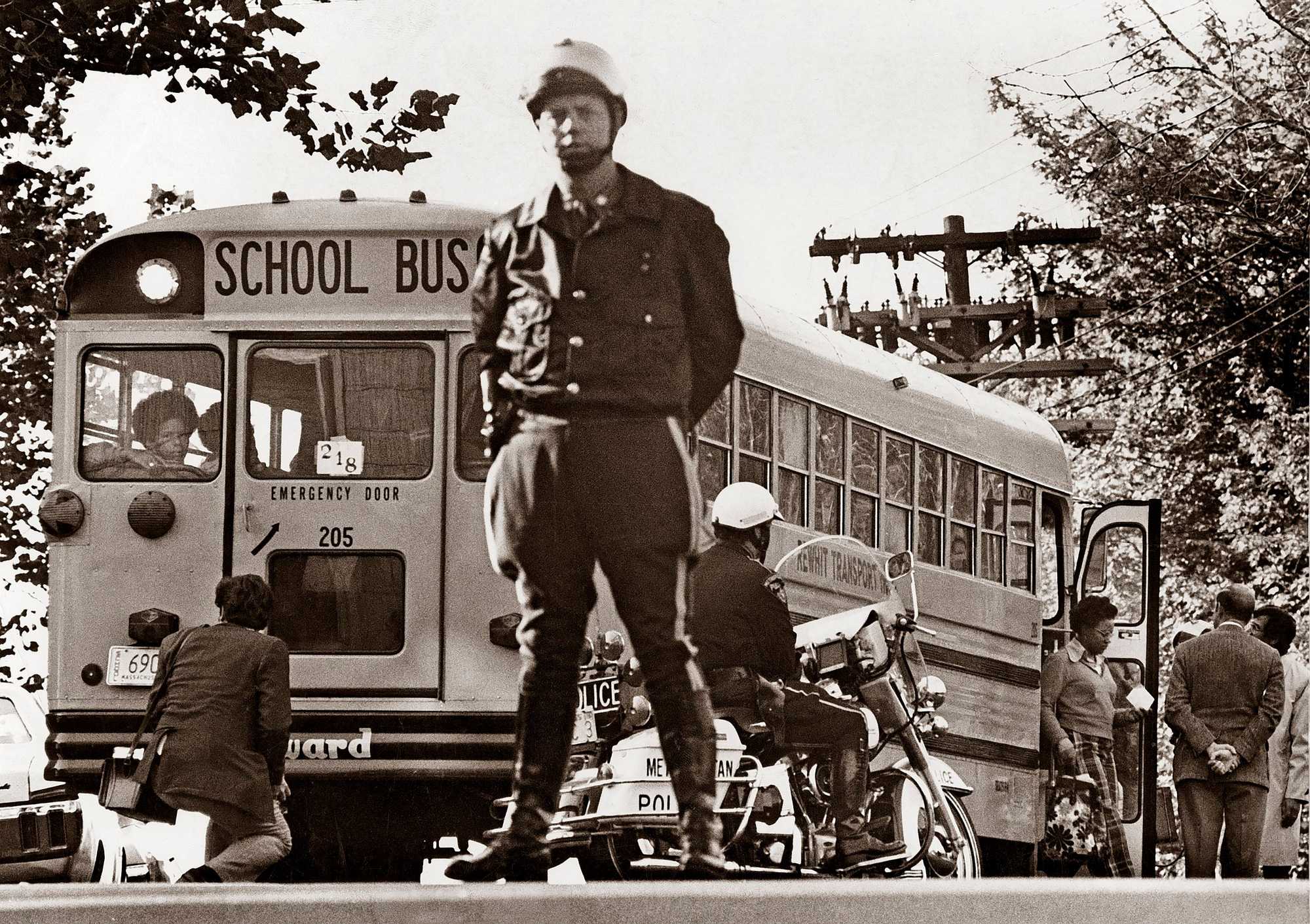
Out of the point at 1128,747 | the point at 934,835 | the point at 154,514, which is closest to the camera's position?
the point at 934,835

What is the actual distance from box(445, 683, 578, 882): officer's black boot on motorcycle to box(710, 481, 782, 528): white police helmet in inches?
52.1

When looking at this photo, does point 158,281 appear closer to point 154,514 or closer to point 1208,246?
point 154,514

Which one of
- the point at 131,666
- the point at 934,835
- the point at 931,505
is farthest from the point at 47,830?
the point at 931,505

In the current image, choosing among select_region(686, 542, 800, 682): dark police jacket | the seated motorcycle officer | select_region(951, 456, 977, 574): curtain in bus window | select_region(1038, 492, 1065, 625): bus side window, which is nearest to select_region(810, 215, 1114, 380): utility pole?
select_region(951, 456, 977, 574): curtain in bus window

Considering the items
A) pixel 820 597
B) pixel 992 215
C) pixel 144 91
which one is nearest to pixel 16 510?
pixel 144 91

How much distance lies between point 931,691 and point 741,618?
1538 mm

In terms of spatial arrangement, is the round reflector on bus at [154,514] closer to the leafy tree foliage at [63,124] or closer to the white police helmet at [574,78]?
the leafy tree foliage at [63,124]

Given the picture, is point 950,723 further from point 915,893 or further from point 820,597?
point 915,893

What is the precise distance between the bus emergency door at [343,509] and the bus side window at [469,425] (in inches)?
3.4

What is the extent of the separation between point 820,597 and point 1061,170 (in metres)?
1.73

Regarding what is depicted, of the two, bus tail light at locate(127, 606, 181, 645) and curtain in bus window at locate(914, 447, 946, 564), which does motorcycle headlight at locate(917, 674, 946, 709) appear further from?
bus tail light at locate(127, 606, 181, 645)

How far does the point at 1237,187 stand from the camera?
878 centimetres

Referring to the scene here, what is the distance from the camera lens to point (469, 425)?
886 centimetres

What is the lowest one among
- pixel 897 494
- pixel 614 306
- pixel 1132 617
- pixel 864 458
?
pixel 1132 617
